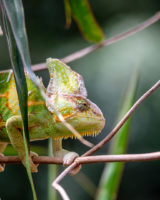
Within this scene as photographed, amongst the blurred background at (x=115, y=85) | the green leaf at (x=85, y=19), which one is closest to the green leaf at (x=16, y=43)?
the green leaf at (x=85, y=19)

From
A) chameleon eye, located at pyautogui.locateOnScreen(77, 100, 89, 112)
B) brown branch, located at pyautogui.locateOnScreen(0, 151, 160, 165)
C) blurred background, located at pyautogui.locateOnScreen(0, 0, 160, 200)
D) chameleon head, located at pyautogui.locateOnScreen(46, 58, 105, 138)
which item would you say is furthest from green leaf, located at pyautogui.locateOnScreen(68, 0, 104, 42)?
blurred background, located at pyautogui.locateOnScreen(0, 0, 160, 200)

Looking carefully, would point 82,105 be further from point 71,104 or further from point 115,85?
point 115,85

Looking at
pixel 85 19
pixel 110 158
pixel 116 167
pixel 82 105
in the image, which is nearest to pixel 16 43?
pixel 110 158

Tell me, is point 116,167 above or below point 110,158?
below

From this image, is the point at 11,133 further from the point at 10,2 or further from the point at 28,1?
the point at 28,1

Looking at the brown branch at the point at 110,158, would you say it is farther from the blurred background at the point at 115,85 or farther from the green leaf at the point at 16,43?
the blurred background at the point at 115,85

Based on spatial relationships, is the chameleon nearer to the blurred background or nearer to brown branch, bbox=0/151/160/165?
brown branch, bbox=0/151/160/165
